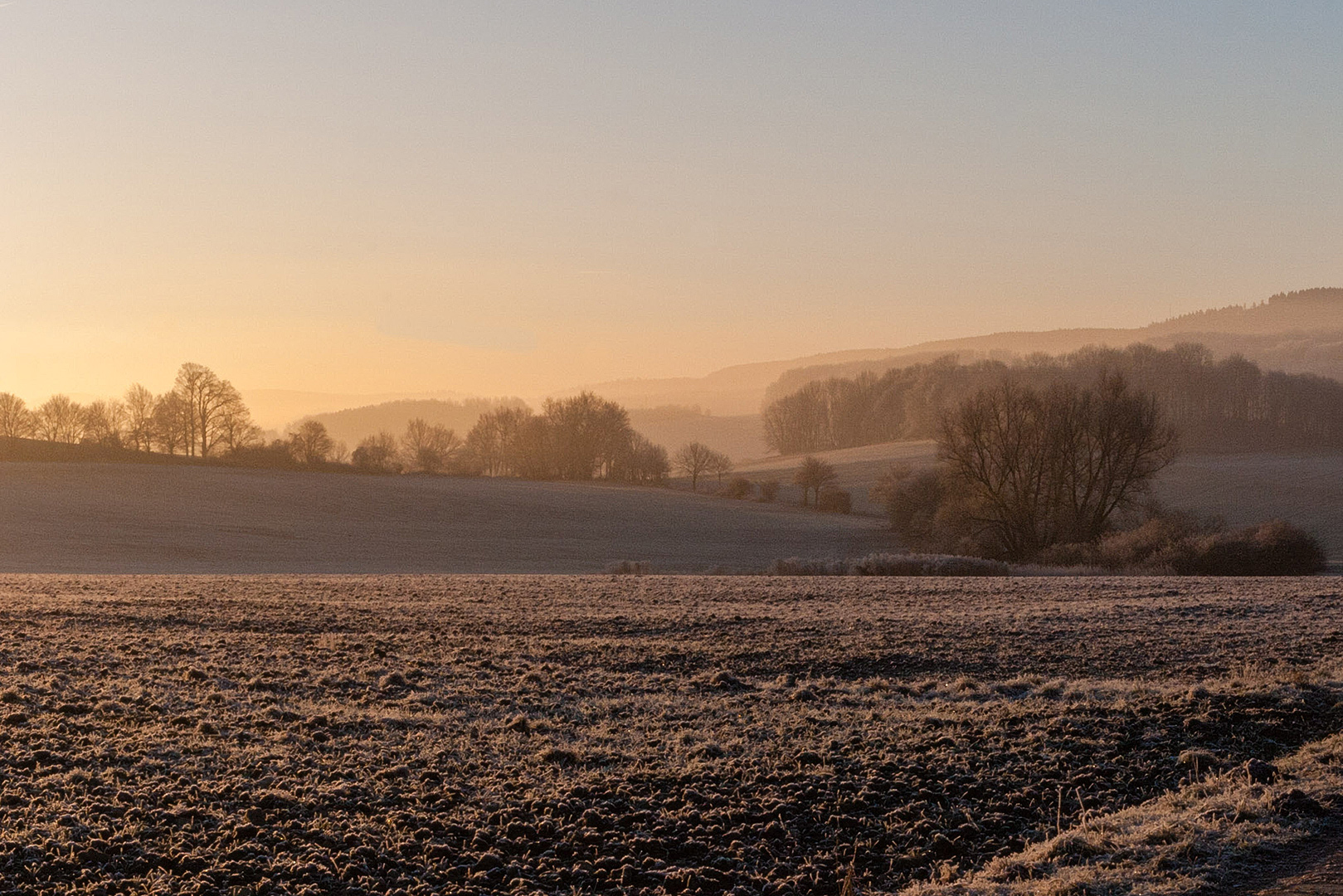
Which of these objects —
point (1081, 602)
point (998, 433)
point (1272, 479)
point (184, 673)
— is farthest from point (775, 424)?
point (184, 673)

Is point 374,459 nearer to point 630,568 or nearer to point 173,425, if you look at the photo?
point 173,425

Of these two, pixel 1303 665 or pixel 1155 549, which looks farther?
pixel 1155 549

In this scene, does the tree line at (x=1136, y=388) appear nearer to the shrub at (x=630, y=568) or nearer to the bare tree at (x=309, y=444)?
the bare tree at (x=309, y=444)

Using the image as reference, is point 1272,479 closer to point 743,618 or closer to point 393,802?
point 743,618

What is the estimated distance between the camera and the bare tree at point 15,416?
311ft

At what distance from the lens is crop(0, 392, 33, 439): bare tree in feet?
311

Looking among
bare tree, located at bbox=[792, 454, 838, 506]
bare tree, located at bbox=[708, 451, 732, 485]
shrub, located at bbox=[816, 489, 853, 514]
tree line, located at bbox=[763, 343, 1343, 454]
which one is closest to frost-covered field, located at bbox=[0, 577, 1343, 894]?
shrub, located at bbox=[816, 489, 853, 514]

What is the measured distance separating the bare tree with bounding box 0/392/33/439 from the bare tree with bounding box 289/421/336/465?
22119 mm

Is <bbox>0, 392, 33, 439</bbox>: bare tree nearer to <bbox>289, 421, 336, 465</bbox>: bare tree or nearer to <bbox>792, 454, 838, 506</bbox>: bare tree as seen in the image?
<bbox>289, 421, 336, 465</bbox>: bare tree

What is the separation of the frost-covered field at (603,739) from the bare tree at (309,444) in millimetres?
78057

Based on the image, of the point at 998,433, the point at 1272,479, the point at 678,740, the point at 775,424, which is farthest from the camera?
the point at 775,424

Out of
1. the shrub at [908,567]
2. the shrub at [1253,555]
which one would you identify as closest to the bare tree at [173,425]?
the shrub at [908,567]

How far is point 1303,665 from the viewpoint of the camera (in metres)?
13.9

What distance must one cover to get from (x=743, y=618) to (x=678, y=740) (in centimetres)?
896
